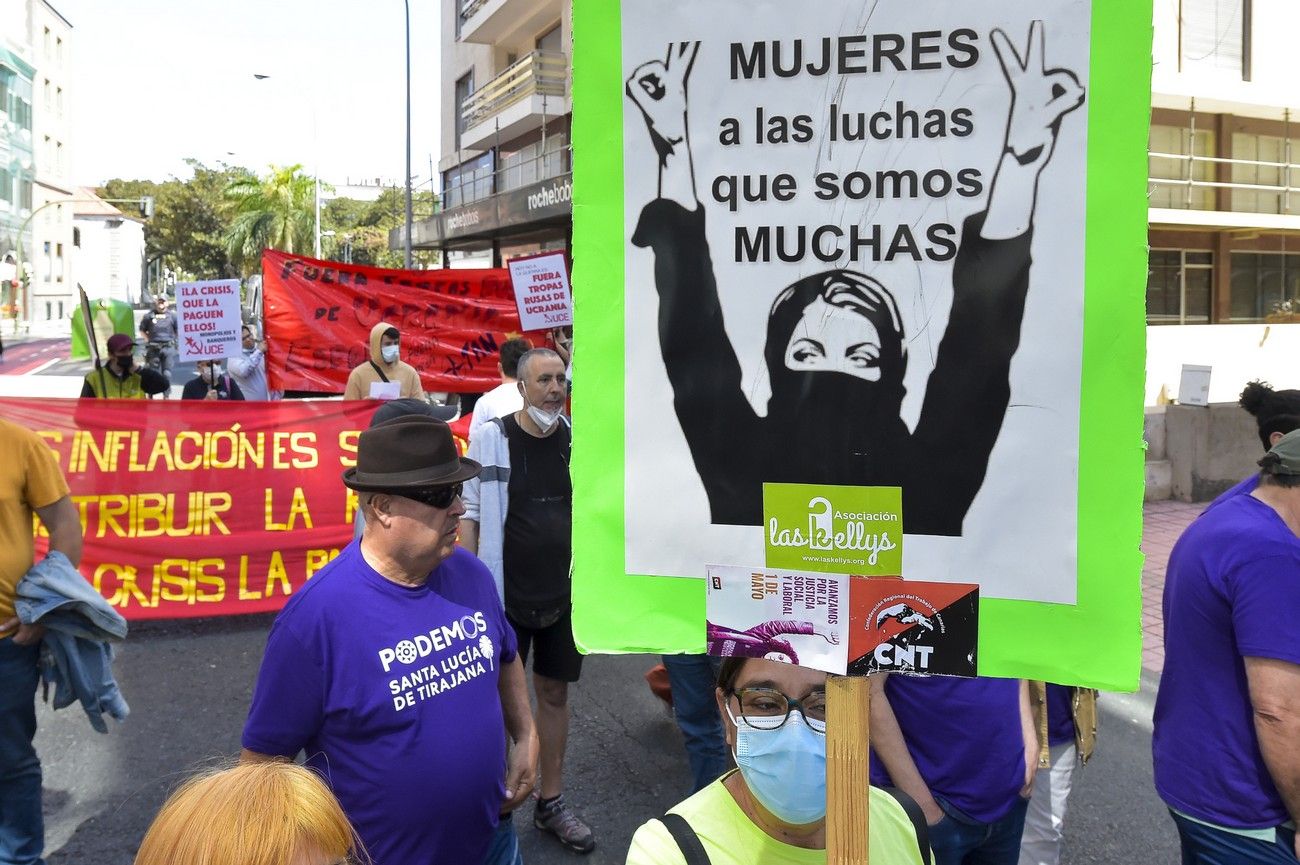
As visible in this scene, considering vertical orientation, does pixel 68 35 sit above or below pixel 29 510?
above

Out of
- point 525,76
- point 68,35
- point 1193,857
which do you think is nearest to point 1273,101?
point 525,76

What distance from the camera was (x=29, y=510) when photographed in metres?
3.71

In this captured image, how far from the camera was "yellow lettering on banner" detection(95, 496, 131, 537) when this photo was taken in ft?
23.3

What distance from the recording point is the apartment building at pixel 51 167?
70.4 metres

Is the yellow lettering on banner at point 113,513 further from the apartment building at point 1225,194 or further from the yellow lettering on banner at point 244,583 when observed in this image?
the apartment building at point 1225,194

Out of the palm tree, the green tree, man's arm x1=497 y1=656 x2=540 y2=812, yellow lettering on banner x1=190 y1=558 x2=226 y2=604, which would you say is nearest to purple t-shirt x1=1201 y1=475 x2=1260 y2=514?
man's arm x1=497 y1=656 x2=540 y2=812

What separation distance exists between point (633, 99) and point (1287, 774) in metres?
2.01

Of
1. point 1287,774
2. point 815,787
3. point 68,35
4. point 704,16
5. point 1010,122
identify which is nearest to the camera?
point 1010,122

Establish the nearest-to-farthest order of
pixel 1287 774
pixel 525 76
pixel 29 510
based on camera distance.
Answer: pixel 1287 774, pixel 29 510, pixel 525 76

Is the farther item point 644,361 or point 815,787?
point 815,787

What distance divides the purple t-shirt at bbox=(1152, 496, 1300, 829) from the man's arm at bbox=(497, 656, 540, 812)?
5.31 feet

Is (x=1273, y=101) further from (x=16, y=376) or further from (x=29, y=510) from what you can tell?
(x=16, y=376)

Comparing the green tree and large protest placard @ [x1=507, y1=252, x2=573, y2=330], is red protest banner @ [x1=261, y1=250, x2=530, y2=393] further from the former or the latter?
the green tree

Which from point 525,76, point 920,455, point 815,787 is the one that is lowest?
point 815,787
